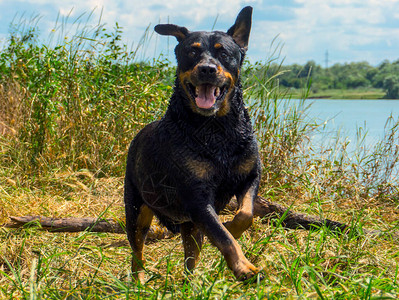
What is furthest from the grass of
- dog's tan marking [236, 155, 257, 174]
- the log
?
dog's tan marking [236, 155, 257, 174]

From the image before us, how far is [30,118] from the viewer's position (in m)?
7.04

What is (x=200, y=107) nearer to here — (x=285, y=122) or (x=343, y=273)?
(x=343, y=273)

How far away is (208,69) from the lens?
11.1 feet

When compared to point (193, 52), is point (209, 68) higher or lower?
lower

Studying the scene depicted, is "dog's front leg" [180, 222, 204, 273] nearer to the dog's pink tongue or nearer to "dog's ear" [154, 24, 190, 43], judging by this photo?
the dog's pink tongue

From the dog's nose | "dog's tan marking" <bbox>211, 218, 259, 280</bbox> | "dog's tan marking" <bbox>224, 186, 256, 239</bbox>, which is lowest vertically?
"dog's tan marking" <bbox>211, 218, 259, 280</bbox>

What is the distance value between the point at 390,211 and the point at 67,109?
4461 millimetres

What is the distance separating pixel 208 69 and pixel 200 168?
677 mm

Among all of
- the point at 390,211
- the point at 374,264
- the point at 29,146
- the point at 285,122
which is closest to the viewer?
the point at 374,264

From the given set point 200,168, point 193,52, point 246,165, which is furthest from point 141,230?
point 193,52

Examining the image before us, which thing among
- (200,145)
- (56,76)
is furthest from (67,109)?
(200,145)

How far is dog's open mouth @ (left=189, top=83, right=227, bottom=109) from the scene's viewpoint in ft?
11.5

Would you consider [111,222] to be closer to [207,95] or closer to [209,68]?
[207,95]

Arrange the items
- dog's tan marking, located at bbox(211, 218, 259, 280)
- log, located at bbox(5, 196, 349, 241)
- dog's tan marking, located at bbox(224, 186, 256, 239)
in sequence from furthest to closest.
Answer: log, located at bbox(5, 196, 349, 241) → dog's tan marking, located at bbox(224, 186, 256, 239) → dog's tan marking, located at bbox(211, 218, 259, 280)
